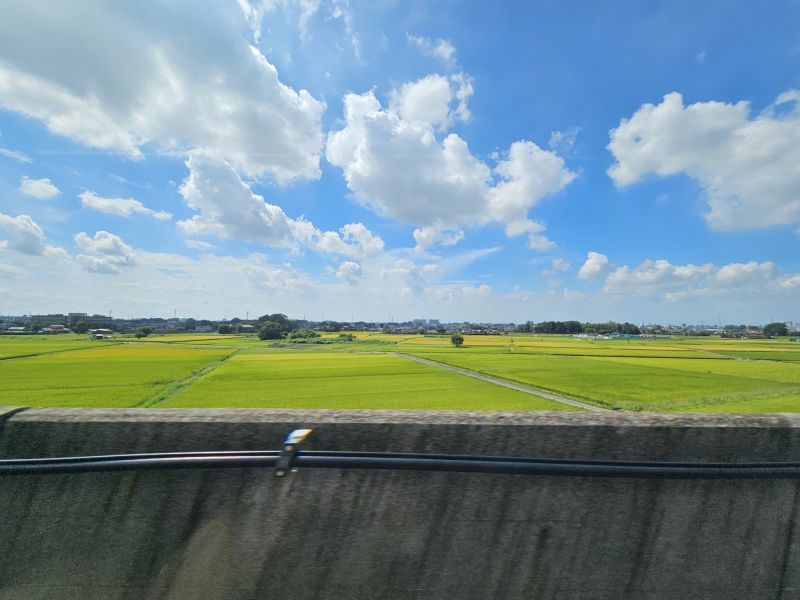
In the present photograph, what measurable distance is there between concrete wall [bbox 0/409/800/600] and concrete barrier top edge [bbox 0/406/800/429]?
10.4 inches

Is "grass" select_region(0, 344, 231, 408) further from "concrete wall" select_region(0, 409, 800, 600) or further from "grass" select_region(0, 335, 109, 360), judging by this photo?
"concrete wall" select_region(0, 409, 800, 600)

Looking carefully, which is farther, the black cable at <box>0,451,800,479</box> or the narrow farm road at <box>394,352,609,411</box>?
the narrow farm road at <box>394,352,609,411</box>

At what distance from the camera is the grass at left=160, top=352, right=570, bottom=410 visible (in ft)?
69.5

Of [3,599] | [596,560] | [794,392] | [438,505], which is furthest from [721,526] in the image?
[794,392]

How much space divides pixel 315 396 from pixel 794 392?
36356 millimetres

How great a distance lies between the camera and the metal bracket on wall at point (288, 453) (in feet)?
5.58

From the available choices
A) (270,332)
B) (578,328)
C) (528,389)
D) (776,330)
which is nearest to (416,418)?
(528,389)

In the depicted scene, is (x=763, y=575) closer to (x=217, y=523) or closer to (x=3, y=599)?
(x=217, y=523)

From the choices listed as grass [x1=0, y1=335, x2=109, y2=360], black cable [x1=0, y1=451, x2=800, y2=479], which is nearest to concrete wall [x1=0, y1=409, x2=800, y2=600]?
black cable [x1=0, y1=451, x2=800, y2=479]

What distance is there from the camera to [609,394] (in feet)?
85.8

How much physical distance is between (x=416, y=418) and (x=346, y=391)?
2530 centimetres

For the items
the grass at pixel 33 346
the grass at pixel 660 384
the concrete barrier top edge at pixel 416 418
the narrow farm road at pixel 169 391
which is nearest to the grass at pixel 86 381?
the narrow farm road at pixel 169 391

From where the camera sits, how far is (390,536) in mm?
1681

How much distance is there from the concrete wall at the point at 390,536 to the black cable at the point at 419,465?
0.18 ft
